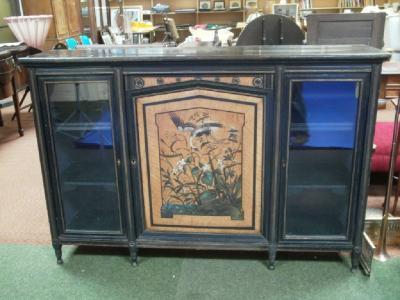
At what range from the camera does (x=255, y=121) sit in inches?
69.4

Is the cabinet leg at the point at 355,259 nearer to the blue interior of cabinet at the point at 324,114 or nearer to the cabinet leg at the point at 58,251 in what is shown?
the blue interior of cabinet at the point at 324,114

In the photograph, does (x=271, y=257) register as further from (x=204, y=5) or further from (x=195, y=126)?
(x=204, y=5)

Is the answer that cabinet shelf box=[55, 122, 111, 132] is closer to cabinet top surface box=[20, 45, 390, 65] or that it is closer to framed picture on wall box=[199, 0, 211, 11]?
cabinet top surface box=[20, 45, 390, 65]

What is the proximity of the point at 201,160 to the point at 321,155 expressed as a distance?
548mm

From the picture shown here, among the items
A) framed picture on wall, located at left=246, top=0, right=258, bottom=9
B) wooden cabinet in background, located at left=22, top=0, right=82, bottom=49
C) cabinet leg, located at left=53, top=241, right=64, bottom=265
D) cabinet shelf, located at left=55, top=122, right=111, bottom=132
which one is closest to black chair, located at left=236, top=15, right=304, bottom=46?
cabinet shelf, located at left=55, top=122, right=111, bottom=132

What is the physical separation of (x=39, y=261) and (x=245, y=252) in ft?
3.37

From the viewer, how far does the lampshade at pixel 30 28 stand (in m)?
4.52

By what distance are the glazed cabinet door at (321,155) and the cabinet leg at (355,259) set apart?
0.06 m

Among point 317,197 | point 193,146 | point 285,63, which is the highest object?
point 285,63

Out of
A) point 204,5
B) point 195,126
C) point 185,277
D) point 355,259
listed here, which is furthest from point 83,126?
point 204,5

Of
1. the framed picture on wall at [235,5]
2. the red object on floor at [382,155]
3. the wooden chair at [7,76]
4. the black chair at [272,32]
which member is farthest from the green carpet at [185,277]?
the framed picture on wall at [235,5]

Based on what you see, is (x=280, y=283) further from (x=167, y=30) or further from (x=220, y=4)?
(x=220, y=4)

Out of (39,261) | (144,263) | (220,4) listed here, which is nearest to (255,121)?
(144,263)

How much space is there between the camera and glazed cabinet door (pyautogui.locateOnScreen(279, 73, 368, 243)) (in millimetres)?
1724
